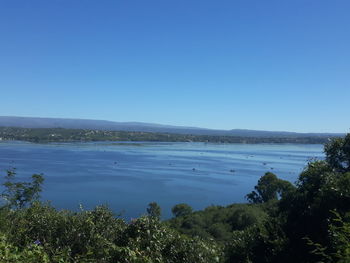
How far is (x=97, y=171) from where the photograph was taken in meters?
57.2

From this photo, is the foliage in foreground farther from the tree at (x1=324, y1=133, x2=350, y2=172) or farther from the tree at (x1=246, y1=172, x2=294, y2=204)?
Result: the tree at (x1=246, y1=172, x2=294, y2=204)

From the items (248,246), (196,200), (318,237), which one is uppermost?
(318,237)

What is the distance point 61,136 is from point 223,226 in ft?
360

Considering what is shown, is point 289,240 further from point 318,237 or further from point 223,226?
point 223,226

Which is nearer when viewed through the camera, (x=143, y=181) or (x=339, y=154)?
(x=339, y=154)

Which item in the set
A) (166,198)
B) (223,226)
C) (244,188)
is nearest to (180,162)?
(244,188)

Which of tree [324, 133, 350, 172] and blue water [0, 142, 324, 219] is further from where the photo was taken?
blue water [0, 142, 324, 219]

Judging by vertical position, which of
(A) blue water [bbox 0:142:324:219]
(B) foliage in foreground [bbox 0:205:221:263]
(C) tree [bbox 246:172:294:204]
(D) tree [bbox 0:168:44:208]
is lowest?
(A) blue water [bbox 0:142:324:219]

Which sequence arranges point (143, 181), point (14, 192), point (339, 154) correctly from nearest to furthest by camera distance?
point (14, 192), point (339, 154), point (143, 181)

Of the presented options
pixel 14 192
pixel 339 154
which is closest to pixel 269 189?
pixel 339 154

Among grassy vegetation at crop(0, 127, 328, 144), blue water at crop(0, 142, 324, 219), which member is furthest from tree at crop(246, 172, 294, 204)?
grassy vegetation at crop(0, 127, 328, 144)

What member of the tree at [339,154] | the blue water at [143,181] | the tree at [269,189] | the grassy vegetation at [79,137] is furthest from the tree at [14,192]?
the grassy vegetation at [79,137]

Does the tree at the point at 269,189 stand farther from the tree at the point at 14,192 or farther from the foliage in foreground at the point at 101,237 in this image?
the foliage in foreground at the point at 101,237

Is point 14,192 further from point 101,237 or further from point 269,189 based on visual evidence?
point 269,189
